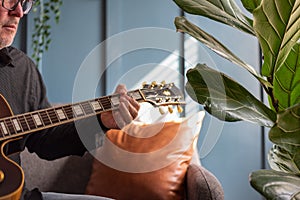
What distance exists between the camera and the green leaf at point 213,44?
63 centimetres

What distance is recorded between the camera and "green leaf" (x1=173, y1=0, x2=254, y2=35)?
0.65 m

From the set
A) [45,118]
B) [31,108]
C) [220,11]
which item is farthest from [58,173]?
[220,11]

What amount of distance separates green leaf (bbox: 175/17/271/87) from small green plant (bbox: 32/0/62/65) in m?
1.95

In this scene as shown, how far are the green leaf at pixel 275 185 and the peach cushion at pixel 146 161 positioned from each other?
4.40 feet

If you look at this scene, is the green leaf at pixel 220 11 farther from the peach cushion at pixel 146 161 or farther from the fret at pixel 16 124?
the peach cushion at pixel 146 161

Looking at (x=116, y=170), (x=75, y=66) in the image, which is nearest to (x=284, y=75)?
(x=116, y=170)

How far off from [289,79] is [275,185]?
0.50ft

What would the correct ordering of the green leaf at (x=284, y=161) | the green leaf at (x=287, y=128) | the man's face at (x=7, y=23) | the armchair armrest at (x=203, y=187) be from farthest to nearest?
the armchair armrest at (x=203, y=187) < the man's face at (x=7, y=23) < the green leaf at (x=284, y=161) < the green leaf at (x=287, y=128)

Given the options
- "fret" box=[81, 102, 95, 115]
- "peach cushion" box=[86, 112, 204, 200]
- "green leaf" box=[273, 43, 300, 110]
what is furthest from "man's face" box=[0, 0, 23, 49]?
"green leaf" box=[273, 43, 300, 110]

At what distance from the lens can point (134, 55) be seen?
8.77ft

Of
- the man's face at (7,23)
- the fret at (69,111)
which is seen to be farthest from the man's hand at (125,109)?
the man's face at (7,23)

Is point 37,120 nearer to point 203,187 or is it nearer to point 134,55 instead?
point 203,187

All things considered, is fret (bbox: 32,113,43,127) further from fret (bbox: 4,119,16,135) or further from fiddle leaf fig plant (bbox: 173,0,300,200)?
fiddle leaf fig plant (bbox: 173,0,300,200)

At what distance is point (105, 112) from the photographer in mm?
1468
